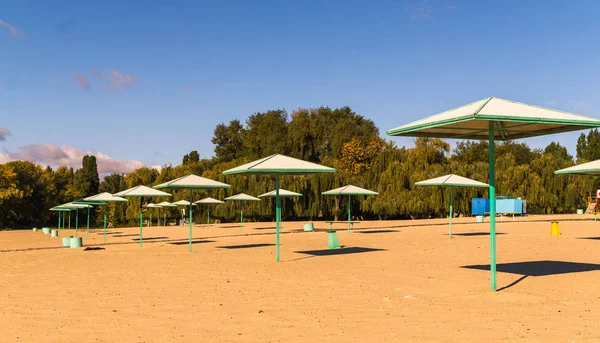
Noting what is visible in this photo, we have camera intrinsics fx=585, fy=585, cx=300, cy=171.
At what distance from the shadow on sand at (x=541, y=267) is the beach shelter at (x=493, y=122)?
273cm

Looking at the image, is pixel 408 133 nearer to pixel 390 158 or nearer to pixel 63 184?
pixel 390 158

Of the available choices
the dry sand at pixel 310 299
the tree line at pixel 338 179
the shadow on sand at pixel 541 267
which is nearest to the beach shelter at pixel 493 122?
the dry sand at pixel 310 299

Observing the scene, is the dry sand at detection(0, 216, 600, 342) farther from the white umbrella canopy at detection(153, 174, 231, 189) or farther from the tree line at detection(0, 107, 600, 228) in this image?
the tree line at detection(0, 107, 600, 228)

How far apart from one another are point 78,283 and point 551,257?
37.2 feet

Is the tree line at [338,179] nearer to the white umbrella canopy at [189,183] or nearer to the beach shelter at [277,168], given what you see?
the white umbrella canopy at [189,183]

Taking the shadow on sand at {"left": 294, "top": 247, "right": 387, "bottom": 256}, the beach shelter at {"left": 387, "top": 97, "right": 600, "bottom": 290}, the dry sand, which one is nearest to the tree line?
the shadow on sand at {"left": 294, "top": 247, "right": 387, "bottom": 256}

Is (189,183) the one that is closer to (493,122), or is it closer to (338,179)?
(493,122)

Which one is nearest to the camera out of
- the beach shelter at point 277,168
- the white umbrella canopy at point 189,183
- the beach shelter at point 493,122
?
the beach shelter at point 493,122

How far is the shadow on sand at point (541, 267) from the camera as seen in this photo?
1178 centimetres

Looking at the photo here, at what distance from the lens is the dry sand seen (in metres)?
6.66

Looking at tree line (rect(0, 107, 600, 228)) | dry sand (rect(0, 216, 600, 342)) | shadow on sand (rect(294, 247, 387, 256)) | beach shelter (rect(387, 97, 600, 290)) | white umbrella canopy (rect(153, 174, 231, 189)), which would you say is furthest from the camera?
tree line (rect(0, 107, 600, 228))

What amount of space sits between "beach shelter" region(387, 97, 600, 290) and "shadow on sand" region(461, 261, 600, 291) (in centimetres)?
273

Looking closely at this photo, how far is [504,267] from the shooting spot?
1275 centimetres

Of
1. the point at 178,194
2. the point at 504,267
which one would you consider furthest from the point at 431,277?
the point at 178,194
